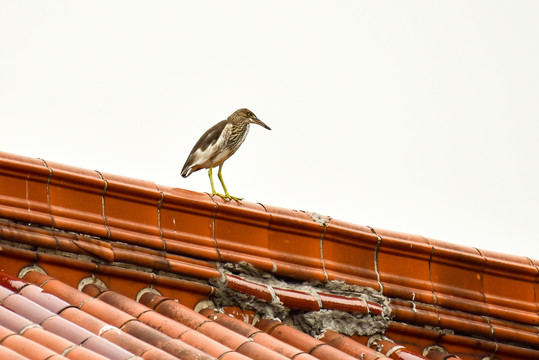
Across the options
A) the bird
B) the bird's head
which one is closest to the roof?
the bird

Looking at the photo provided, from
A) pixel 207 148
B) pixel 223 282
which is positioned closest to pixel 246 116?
pixel 207 148

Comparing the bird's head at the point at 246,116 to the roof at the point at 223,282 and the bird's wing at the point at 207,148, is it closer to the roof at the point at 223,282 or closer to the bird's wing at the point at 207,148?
the bird's wing at the point at 207,148

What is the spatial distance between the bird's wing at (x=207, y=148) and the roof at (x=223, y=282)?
2193mm

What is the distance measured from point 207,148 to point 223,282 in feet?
9.03

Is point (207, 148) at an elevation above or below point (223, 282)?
above

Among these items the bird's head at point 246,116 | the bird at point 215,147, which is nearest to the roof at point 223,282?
the bird at point 215,147

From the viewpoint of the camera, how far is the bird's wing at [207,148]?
8.71 metres

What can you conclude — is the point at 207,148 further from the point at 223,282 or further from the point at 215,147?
the point at 223,282

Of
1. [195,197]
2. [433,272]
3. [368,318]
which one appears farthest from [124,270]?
[433,272]

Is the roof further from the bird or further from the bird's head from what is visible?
the bird's head

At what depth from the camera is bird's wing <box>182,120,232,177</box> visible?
8.71 metres

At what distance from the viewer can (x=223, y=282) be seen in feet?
20.0

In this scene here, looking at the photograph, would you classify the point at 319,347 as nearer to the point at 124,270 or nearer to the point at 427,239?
the point at 124,270

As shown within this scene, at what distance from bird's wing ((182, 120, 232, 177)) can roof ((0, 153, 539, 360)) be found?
2193mm
